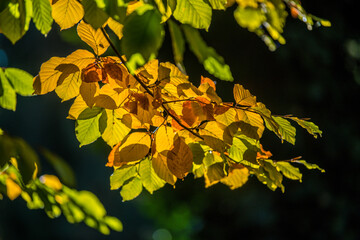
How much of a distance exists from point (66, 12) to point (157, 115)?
0.89 feet

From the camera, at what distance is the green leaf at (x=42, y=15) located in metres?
0.68

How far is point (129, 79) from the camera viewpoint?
29.5 inches

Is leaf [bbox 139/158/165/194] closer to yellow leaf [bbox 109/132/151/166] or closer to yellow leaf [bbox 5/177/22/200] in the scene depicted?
yellow leaf [bbox 109/132/151/166]

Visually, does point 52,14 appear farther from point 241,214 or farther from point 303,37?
point 241,214

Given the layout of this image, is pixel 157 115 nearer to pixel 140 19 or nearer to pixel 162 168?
pixel 162 168

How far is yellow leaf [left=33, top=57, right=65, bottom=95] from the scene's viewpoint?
77cm

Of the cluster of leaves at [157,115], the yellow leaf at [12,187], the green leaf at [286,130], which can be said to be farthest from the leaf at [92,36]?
the yellow leaf at [12,187]

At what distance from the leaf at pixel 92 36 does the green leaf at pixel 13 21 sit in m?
0.14

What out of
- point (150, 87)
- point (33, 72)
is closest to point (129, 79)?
point (150, 87)

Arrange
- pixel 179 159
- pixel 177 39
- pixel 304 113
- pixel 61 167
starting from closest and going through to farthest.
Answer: pixel 177 39
pixel 179 159
pixel 61 167
pixel 304 113

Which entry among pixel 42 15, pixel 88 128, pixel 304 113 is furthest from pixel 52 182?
pixel 304 113

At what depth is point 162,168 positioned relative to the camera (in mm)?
785

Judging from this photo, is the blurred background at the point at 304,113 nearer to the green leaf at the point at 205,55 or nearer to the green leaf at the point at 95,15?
the green leaf at the point at 205,55

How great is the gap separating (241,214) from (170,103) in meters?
3.39
